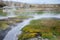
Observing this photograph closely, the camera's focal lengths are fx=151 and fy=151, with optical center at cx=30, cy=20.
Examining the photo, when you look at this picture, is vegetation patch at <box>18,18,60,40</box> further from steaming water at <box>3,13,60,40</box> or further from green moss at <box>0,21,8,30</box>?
green moss at <box>0,21,8,30</box>

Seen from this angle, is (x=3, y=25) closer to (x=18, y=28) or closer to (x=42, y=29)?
(x=18, y=28)

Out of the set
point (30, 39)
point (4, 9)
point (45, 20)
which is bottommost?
point (30, 39)

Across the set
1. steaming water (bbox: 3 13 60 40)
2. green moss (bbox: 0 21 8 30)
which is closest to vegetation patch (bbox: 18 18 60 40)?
steaming water (bbox: 3 13 60 40)

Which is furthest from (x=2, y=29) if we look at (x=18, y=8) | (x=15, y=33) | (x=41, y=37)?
(x=41, y=37)

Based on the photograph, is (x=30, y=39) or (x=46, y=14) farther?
(x=46, y=14)

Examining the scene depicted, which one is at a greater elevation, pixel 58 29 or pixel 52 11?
pixel 52 11

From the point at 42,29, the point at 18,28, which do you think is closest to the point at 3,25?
the point at 18,28

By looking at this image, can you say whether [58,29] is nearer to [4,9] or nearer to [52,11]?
[52,11]

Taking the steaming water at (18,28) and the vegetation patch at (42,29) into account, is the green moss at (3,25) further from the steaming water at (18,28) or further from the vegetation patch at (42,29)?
the vegetation patch at (42,29)

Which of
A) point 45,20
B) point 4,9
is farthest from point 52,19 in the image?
point 4,9

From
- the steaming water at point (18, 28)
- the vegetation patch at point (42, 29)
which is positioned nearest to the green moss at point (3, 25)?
the steaming water at point (18, 28)
